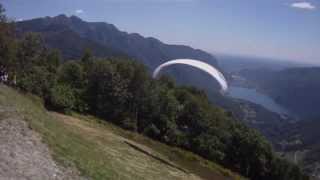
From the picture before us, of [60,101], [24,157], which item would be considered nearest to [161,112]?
[60,101]

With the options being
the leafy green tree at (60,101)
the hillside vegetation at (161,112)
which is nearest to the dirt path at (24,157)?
the leafy green tree at (60,101)

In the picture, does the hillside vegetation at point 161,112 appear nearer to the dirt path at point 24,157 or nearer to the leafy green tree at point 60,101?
the leafy green tree at point 60,101

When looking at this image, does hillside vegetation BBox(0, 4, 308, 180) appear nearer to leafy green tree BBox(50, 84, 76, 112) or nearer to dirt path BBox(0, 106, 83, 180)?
leafy green tree BBox(50, 84, 76, 112)

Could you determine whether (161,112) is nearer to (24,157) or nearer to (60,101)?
(60,101)

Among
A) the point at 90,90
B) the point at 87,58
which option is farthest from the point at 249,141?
the point at 87,58

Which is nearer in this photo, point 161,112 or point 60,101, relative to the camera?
point 60,101
